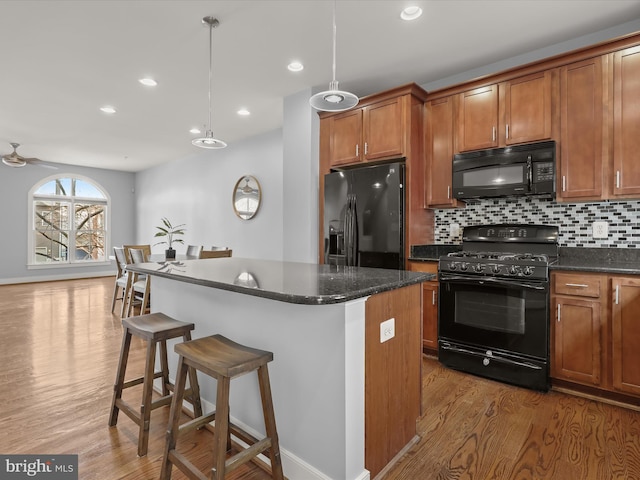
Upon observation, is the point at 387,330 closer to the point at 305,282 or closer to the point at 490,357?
the point at 305,282

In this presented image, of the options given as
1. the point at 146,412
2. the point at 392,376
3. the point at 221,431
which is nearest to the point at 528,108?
the point at 392,376

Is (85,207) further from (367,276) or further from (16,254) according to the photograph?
(367,276)

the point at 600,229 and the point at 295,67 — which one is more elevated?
the point at 295,67

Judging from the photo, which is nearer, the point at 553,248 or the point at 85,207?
the point at 553,248

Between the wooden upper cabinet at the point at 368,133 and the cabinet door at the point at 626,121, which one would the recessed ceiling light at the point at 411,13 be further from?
the cabinet door at the point at 626,121

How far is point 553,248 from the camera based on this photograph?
2863mm

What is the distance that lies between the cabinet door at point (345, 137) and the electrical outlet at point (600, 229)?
210cm

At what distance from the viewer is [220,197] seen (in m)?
6.31

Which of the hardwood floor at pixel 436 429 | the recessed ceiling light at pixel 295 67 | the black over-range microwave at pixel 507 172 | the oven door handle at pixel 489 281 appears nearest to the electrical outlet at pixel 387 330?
the hardwood floor at pixel 436 429

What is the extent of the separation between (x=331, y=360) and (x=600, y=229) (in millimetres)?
2609

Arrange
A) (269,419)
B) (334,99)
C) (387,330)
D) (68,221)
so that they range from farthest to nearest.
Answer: (68,221) → (334,99) → (387,330) → (269,419)

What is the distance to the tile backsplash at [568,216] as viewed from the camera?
2.66m

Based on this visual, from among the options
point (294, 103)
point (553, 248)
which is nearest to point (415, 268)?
point (553, 248)

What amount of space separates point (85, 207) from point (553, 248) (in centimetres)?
946
